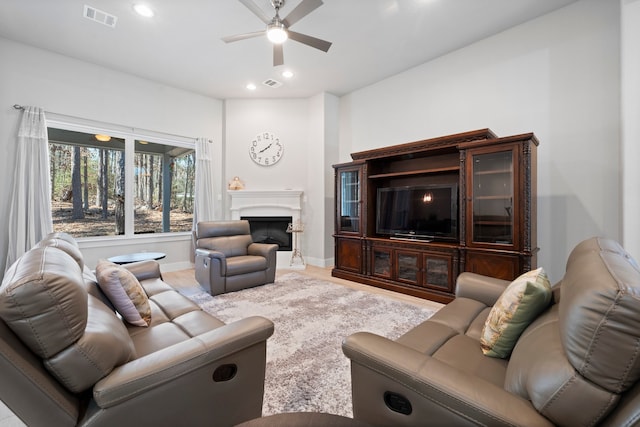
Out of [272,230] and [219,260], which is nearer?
[219,260]

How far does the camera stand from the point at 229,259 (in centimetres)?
389

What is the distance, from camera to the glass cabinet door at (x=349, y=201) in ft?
15.0

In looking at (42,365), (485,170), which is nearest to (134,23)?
(42,365)

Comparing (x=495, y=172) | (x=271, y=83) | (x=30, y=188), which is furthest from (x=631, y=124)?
(x=30, y=188)

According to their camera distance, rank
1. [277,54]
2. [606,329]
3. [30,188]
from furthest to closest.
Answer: [30,188] < [277,54] < [606,329]

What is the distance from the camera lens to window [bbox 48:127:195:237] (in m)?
4.31

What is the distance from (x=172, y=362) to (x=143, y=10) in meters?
Answer: 3.76

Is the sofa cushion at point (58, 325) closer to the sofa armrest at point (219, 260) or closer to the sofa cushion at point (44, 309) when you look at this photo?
the sofa cushion at point (44, 309)

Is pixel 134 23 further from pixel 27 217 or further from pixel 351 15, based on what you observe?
pixel 27 217

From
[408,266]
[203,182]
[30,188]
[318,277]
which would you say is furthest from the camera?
[203,182]

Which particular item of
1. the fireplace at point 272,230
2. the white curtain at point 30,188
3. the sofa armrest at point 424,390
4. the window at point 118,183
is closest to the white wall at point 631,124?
the sofa armrest at point 424,390

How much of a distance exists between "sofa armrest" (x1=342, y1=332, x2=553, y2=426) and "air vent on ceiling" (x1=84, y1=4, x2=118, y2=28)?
14.0 ft

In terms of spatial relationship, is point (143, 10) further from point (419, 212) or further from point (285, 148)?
point (419, 212)

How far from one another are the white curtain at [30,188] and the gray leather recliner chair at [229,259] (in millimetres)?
1978
